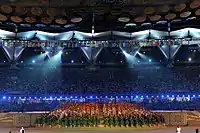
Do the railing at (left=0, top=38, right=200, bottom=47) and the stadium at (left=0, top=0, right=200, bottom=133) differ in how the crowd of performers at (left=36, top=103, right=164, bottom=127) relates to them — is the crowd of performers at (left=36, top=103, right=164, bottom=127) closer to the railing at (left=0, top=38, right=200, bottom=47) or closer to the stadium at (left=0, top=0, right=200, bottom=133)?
the stadium at (left=0, top=0, right=200, bottom=133)

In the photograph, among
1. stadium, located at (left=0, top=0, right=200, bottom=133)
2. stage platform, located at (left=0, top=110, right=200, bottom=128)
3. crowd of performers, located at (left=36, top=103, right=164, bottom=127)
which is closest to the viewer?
crowd of performers, located at (left=36, top=103, right=164, bottom=127)

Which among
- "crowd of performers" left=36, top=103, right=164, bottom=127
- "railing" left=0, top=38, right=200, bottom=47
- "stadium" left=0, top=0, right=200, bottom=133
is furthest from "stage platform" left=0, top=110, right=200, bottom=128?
"railing" left=0, top=38, right=200, bottom=47

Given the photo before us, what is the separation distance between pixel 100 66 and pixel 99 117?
708 inches

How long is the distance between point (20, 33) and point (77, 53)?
9020 mm

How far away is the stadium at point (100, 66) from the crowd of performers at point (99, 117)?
0.06 m

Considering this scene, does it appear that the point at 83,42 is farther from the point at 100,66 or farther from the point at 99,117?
the point at 100,66

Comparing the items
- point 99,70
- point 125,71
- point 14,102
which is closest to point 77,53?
point 99,70

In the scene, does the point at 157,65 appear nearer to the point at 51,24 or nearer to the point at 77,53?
the point at 77,53

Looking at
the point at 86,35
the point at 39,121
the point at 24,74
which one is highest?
the point at 86,35

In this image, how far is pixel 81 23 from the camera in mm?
26516

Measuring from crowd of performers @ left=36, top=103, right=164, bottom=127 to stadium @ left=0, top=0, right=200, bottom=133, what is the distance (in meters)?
0.06

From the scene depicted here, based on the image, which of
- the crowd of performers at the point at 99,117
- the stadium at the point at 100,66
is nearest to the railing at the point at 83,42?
the stadium at the point at 100,66

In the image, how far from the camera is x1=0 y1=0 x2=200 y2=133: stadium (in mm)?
20594

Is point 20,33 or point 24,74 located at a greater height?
point 20,33
